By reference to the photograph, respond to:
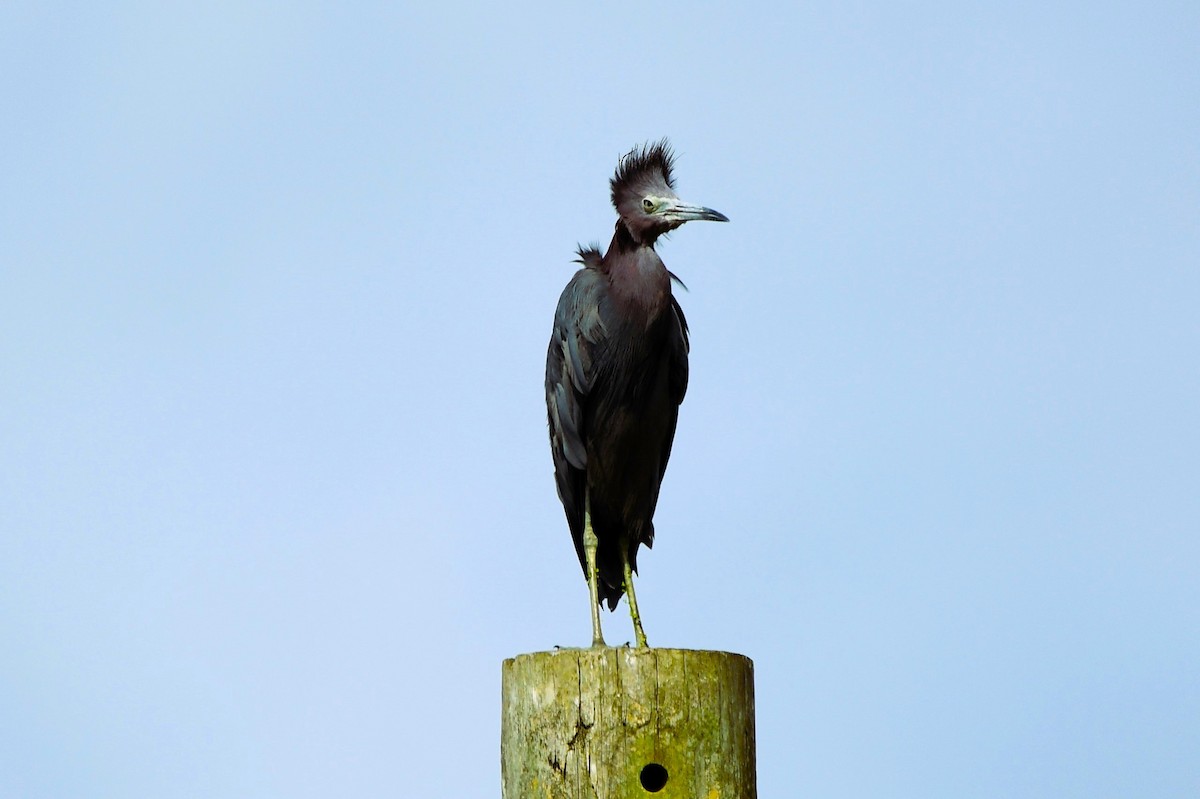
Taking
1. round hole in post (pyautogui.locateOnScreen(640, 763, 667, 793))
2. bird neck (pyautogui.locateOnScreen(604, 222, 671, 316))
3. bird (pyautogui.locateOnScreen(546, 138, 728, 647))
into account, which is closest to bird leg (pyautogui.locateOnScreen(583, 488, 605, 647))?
bird (pyautogui.locateOnScreen(546, 138, 728, 647))

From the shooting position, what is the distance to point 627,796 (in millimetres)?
4965

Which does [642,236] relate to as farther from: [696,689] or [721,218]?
[696,689]

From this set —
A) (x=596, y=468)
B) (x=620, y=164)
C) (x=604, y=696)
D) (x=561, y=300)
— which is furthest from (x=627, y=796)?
(x=620, y=164)

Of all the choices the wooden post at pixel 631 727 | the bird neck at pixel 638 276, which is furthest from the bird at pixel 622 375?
the wooden post at pixel 631 727

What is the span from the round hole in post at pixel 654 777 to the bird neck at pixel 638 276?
237 centimetres

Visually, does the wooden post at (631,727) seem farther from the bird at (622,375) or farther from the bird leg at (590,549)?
the bird leg at (590,549)

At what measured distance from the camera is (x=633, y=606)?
6.85 metres

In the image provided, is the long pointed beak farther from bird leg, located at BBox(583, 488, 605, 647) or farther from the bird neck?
bird leg, located at BBox(583, 488, 605, 647)

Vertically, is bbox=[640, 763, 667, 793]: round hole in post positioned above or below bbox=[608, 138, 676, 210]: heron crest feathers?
below

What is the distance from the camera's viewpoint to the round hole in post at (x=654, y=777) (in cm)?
500

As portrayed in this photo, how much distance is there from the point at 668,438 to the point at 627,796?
2.42 m

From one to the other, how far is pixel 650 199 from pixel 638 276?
Answer: 40 centimetres

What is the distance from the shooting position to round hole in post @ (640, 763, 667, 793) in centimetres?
500

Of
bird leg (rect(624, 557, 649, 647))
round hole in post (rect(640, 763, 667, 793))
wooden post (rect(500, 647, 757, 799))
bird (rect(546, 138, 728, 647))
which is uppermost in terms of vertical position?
bird (rect(546, 138, 728, 647))
